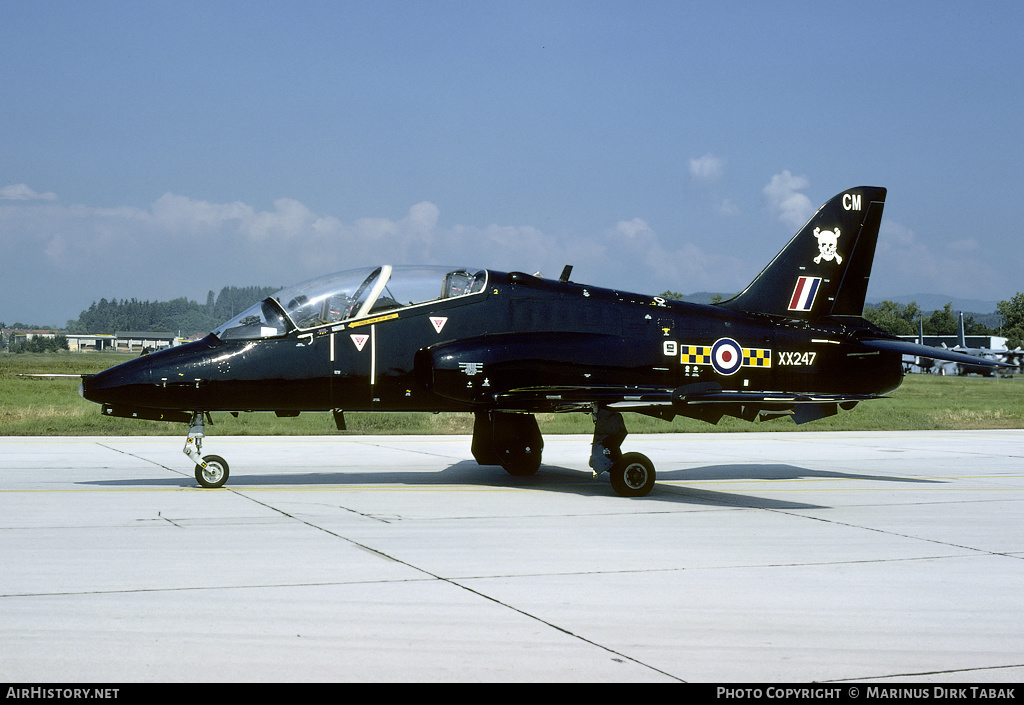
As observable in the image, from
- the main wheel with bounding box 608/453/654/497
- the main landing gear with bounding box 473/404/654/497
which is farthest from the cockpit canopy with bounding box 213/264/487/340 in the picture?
the main wheel with bounding box 608/453/654/497

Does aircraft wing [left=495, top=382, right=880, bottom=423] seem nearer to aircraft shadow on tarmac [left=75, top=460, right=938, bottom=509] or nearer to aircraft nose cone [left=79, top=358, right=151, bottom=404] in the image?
aircraft shadow on tarmac [left=75, top=460, right=938, bottom=509]

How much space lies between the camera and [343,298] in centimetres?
1234

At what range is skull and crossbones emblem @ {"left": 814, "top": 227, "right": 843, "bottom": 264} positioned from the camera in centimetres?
1534

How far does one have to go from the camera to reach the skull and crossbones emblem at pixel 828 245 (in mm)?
15344

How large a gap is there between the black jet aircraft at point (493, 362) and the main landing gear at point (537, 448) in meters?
0.02

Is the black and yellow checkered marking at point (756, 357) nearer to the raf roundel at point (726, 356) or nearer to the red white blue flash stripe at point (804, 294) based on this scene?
the raf roundel at point (726, 356)

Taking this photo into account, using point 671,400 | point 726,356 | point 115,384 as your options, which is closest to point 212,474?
point 115,384

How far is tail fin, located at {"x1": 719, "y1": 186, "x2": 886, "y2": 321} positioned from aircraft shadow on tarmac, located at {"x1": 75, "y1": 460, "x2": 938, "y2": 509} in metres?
2.76

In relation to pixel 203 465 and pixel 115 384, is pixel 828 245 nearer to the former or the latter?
pixel 203 465

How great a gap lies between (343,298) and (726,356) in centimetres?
569

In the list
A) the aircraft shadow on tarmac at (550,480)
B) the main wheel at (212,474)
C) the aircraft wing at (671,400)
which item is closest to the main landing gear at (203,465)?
the main wheel at (212,474)

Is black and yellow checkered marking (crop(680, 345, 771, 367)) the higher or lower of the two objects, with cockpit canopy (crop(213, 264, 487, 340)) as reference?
lower
